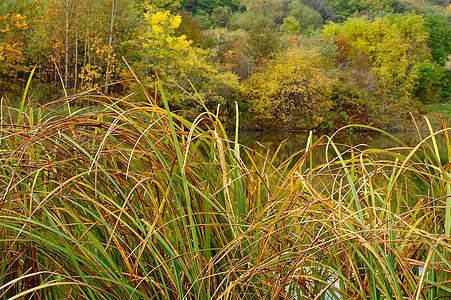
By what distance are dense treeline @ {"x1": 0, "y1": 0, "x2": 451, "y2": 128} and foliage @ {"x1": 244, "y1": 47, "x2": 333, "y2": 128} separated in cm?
5

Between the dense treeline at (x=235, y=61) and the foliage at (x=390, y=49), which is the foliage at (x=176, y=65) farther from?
the foliage at (x=390, y=49)

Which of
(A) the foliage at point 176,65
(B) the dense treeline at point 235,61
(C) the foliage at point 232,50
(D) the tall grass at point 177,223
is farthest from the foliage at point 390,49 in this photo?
(D) the tall grass at point 177,223

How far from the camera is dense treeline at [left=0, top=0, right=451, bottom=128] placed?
471 inches

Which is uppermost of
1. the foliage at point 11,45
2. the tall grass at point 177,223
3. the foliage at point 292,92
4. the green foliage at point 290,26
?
the tall grass at point 177,223

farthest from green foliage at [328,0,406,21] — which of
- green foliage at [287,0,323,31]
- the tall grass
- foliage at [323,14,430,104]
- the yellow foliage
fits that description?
the tall grass

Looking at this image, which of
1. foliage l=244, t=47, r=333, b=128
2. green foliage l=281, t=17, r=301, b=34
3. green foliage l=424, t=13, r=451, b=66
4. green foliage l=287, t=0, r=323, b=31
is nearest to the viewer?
foliage l=244, t=47, r=333, b=128

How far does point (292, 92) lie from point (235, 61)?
9.87 ft

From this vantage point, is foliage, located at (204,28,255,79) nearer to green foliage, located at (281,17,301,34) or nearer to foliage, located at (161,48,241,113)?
foliage, located at (161,48,241,113)

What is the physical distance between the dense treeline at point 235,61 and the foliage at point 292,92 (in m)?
0.05

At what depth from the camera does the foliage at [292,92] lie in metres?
15.5

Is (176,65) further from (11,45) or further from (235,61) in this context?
(11,45)

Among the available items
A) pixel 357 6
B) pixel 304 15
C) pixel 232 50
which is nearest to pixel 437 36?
pixel 304 15

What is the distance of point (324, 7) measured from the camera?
114ft

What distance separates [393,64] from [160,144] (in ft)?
69.3
